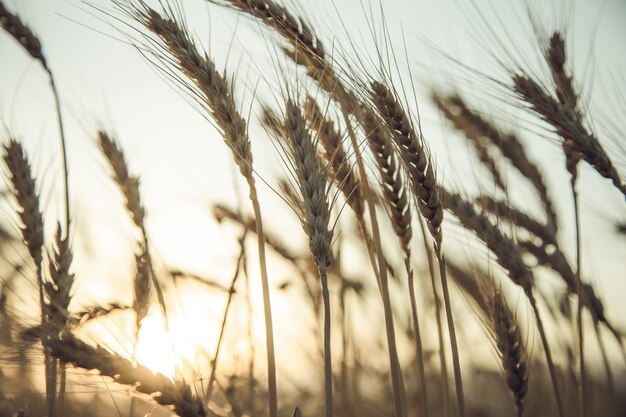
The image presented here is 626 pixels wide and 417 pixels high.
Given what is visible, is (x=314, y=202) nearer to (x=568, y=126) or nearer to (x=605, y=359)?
(x=568, y=126)

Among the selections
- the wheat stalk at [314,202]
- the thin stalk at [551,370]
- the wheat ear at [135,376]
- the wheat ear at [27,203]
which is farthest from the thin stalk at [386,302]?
the wheat ear at [27,203]

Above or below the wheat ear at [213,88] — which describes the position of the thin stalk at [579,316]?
below

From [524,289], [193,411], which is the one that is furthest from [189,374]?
[524,289]

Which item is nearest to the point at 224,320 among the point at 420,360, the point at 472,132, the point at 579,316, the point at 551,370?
the point at 420,360

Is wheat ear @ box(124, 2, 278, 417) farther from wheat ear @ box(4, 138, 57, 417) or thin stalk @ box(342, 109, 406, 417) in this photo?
wheat ear @ box(4, 138, 57, 417)

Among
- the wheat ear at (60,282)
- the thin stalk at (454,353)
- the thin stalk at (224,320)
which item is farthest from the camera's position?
the thin stalk at (224,320)

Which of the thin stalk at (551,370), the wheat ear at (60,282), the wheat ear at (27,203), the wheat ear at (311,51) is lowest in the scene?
the thin stalk at (551,370)

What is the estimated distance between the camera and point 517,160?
2.42 m

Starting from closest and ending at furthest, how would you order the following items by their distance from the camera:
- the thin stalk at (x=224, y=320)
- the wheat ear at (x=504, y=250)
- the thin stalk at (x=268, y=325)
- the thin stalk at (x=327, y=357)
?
the thin stalk at (x=327, y=357), the thin stalk at (x=268, y=325), the wheat ear at (x=504, y=250), the thin stalk at (x=224, y=320)

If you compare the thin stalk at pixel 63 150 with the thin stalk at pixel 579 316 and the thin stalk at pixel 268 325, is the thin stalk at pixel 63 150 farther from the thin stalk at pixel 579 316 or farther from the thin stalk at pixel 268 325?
the thin stalk at pixel 579 316

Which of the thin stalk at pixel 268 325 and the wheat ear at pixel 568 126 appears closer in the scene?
the thin stalk at pixel 268 325

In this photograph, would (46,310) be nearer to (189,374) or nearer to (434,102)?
(189,374)

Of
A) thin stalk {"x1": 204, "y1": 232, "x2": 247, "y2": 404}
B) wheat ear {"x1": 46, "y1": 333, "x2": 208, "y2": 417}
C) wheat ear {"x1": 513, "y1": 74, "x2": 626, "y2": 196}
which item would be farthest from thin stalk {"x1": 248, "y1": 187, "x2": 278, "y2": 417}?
wheat ear {"x1": 513, "y1": 74, "x2": 626, "y2": 196}

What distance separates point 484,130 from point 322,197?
4.79 feet
